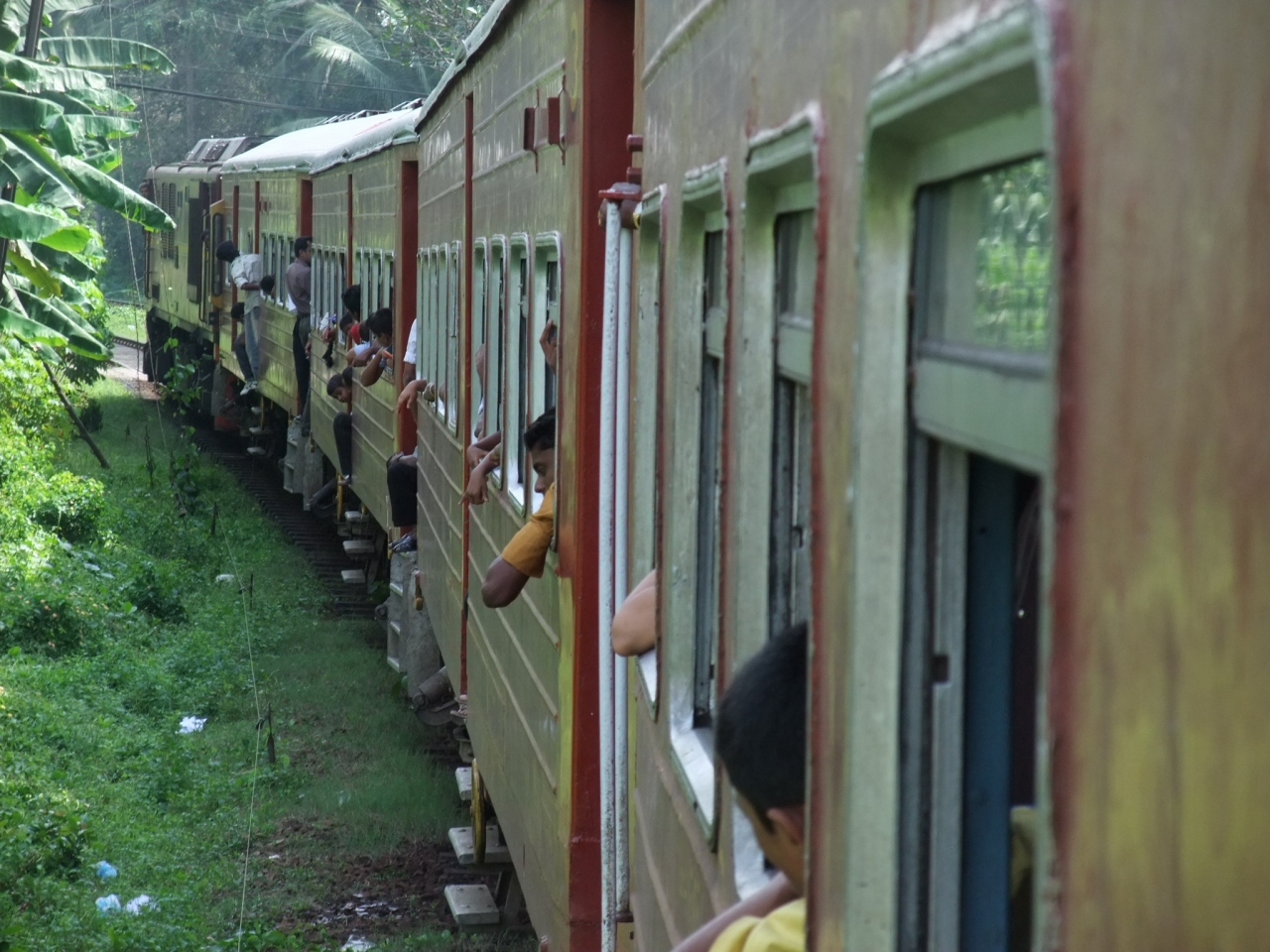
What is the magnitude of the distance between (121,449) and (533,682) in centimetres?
1669

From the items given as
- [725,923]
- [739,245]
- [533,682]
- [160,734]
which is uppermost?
[739,245]

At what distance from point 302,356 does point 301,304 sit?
18.2 inches

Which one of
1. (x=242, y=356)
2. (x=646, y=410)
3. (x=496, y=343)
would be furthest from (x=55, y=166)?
(x=646, y=410)

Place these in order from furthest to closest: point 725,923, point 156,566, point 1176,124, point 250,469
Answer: point 250,469
point 156,566
point 725,923
point 1176,124

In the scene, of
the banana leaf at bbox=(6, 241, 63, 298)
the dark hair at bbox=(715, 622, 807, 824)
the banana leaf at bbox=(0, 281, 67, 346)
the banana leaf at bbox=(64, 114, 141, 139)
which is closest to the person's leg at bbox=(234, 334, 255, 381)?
the banana leaf at bbox=(6, 241, 63, 298)

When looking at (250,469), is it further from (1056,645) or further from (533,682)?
(1056,645)

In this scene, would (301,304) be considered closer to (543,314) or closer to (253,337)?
(253,337)

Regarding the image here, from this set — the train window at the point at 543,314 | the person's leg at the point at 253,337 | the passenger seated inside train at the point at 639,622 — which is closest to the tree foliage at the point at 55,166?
the person's leg at the point at 253,337

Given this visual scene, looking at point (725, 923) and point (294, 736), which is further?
point (294, 736)

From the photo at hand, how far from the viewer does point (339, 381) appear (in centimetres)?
1255

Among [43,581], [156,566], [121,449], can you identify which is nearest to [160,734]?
[43,581]

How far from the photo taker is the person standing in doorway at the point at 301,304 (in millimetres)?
14977

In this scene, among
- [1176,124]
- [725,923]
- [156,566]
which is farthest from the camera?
[156,566]

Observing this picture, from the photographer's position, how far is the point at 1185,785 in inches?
39.5
